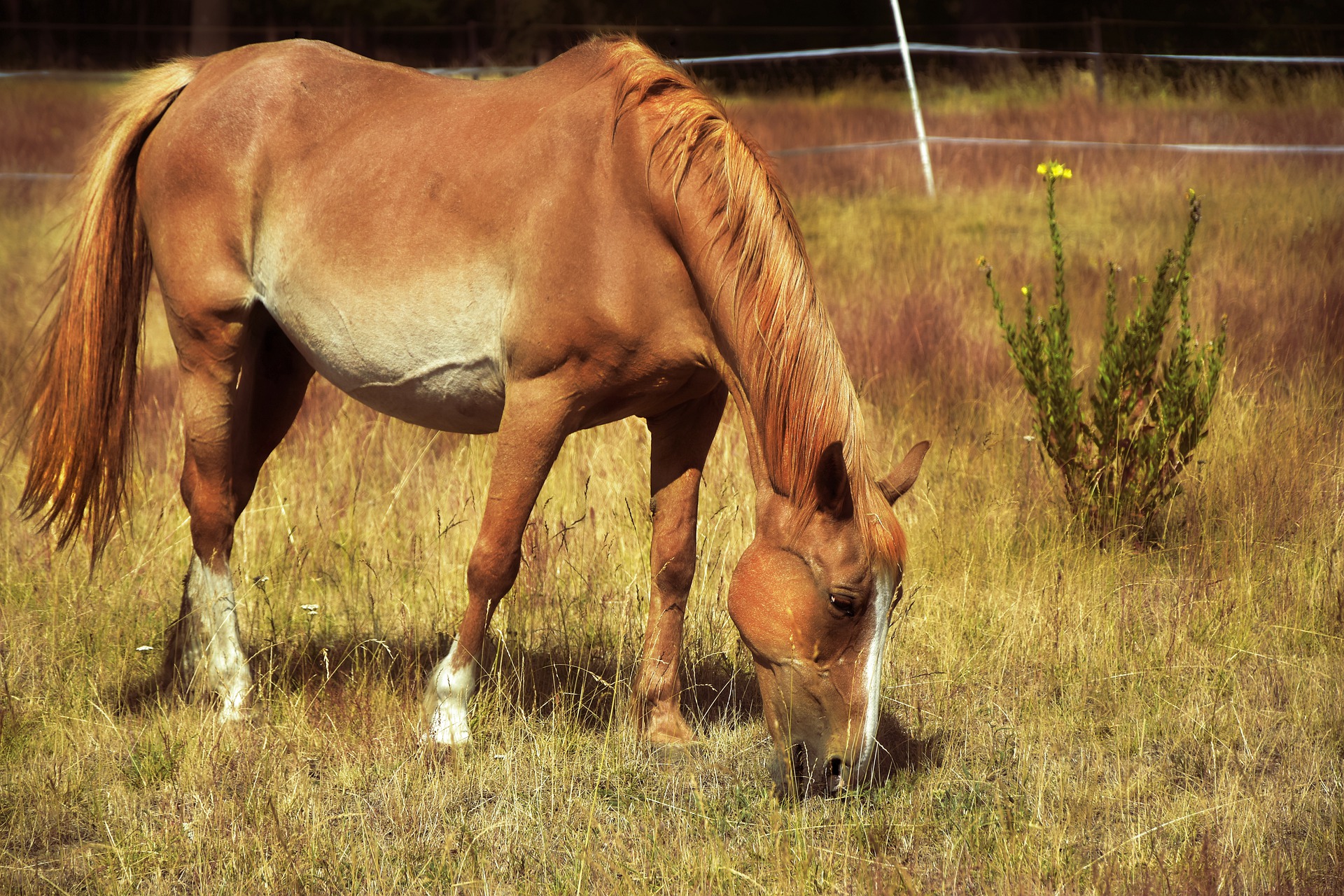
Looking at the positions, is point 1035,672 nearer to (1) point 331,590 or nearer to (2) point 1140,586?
(2) point 1140,586

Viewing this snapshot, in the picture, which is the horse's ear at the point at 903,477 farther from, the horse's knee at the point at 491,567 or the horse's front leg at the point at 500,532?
the horse's knee at the point at 491,567

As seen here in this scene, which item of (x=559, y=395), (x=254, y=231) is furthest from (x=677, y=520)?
(x=254, y=231)

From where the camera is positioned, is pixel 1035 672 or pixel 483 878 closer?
pixel 483 878

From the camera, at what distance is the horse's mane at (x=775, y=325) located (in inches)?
99.7

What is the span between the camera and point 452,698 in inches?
122

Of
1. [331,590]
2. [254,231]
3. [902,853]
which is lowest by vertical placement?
[331,590]

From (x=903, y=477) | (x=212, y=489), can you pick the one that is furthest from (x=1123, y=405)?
(x=212, y=489)

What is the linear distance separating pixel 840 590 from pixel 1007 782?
940 mm

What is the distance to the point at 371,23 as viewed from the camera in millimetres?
22062

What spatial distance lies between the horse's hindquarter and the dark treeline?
48.1 feet

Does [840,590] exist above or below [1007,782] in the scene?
above

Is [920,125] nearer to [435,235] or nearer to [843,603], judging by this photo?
[435,235]

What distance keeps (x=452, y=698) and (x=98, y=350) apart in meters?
1.63

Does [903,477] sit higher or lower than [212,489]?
higher
